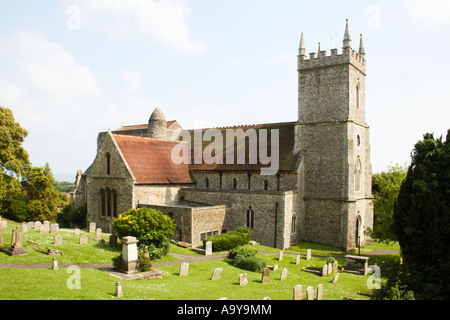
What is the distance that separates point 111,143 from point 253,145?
14.1m

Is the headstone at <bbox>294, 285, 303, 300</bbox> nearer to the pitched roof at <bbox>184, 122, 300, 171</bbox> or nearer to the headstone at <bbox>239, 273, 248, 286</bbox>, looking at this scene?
the headstone at <bbox>239, 273, 248, 286</bbox>

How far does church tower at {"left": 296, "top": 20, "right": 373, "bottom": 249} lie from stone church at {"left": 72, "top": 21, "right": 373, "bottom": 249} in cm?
9

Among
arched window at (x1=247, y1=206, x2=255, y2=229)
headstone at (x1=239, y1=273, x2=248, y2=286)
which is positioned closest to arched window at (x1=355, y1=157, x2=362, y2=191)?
arched window at (x1=247, y1=206, x2=255, y2=229)

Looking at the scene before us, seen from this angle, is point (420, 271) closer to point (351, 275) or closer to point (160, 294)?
point (351, 275)

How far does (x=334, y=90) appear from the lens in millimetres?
31062

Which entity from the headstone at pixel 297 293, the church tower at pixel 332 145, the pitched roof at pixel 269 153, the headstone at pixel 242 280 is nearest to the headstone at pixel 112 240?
the headstone at pixel 242 280

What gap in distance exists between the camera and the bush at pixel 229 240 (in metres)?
25.8

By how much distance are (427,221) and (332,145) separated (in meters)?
15.3

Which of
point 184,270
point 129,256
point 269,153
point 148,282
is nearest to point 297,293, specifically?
point 184,270

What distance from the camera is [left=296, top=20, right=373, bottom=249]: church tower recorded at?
2995 centimetres

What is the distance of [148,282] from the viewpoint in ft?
52.9

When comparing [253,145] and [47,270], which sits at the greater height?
[253,145]
